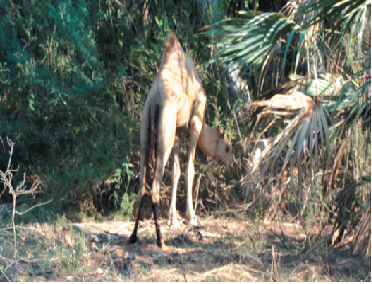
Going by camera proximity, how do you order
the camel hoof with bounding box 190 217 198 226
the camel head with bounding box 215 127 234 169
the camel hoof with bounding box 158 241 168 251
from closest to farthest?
1. the camel hoof with bounding box 158 241 168 251
2. the camel hoof with bounding box 190 217 198 226
3. the camel head with bounding box 215 127 234 169

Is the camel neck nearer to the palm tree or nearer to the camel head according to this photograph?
the camel head

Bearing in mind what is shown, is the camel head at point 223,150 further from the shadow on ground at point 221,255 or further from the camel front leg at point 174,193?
the shadow on ground at point 221,255

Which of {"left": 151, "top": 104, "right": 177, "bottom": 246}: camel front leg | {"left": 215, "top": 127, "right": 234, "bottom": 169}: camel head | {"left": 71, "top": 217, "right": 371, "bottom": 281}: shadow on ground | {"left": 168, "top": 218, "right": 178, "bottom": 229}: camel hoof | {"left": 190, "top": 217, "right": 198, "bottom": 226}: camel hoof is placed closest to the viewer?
{"left": 71, "top": 217, "right": 371, "bottom": 281}: shadow on ground

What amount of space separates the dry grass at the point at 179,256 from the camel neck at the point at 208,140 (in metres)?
1.35

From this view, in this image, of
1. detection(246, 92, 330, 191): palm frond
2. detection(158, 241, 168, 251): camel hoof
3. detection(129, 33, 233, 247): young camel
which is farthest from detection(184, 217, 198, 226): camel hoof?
detection(246, 92, 330, 191): palm frond

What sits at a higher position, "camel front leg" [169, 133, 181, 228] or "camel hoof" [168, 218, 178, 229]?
"camel front leg" [169, 133, 181, 228]

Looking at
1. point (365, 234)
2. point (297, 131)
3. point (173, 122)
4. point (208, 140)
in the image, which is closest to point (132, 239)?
point (173, 122)

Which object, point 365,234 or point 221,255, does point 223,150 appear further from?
point 365,234

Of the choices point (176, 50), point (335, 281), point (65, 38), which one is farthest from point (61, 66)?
point (335, 281)

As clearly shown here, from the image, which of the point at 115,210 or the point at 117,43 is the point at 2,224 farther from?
the point at 117,43

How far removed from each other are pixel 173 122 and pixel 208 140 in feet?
5.27

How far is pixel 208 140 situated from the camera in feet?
24.6

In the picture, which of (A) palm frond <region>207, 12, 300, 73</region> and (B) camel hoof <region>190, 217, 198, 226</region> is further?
(B) camel hoof <region>190, 217, 198, 226</region>

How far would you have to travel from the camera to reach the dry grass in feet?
15.2
